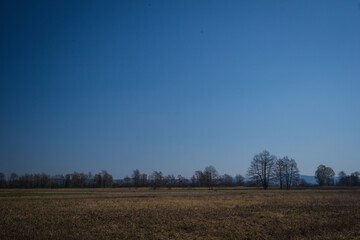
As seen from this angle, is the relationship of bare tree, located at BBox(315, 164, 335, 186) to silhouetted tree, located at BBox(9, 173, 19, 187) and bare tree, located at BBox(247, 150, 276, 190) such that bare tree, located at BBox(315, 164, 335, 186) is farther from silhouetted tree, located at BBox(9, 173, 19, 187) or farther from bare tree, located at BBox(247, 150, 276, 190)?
silhouetted tree, located at BBox(9, 173, 19, 187)

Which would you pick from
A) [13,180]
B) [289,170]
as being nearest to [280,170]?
[289,170]

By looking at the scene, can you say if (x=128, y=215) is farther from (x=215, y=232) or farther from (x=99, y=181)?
(x=99, y=181)

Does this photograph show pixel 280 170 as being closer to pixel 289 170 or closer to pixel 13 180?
pixel 289 170

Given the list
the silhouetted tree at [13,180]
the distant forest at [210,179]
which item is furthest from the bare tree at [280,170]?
the silhouetted tree at [13,180]

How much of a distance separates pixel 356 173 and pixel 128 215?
173439mm

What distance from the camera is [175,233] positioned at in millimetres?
13508

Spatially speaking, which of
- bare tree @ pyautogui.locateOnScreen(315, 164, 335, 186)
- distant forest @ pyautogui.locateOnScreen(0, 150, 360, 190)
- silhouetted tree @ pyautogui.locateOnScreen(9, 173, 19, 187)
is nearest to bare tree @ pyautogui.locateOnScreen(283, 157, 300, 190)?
distant forest @ pyautogui.locateOnScreen(0, 150, 360, 190)

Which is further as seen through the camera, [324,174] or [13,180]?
[13,180]

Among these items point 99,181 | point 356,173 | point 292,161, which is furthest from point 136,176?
point 356,173

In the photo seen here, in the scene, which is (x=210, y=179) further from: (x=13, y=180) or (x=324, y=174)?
(x=13, y=180)

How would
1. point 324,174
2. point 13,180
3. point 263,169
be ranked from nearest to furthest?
point 263,169 < point 324,174 < point 13,180

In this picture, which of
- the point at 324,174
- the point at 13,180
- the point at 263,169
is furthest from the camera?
the point at 13,180

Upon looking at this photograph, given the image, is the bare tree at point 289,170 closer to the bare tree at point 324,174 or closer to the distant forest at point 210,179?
the distant forest at point 210,179

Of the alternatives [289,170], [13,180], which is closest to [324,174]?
[289,170]
